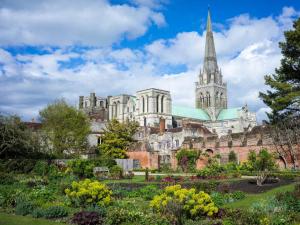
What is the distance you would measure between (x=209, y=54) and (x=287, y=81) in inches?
3770

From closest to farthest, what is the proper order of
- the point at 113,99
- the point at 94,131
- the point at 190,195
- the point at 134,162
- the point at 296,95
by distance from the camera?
the point at 190,195 → the point at 296,95 → the point at 134,162 → the point at 94,131 → the point at 113,99

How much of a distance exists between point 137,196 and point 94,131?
5273 centimetres

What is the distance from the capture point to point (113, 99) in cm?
12081

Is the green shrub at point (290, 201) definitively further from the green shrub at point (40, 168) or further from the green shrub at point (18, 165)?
the green shrub at point (18, 165)

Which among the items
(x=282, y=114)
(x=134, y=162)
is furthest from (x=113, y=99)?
(x=282, y=114)

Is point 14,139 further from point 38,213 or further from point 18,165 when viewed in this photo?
point 38,213

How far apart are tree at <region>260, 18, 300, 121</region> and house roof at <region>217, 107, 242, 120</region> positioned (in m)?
77.8

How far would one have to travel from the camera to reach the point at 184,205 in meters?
10.8

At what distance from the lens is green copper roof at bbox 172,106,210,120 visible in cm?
11594

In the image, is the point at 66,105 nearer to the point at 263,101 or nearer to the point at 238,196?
the point at 263,101

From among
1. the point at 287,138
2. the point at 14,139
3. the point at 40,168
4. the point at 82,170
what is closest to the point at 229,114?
the point at 287,138

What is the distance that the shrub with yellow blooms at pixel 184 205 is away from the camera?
10633mm

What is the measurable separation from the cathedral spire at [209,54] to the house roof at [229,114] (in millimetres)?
15881

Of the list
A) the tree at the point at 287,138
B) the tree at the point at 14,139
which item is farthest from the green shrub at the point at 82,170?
the tree at the point at 287,138
